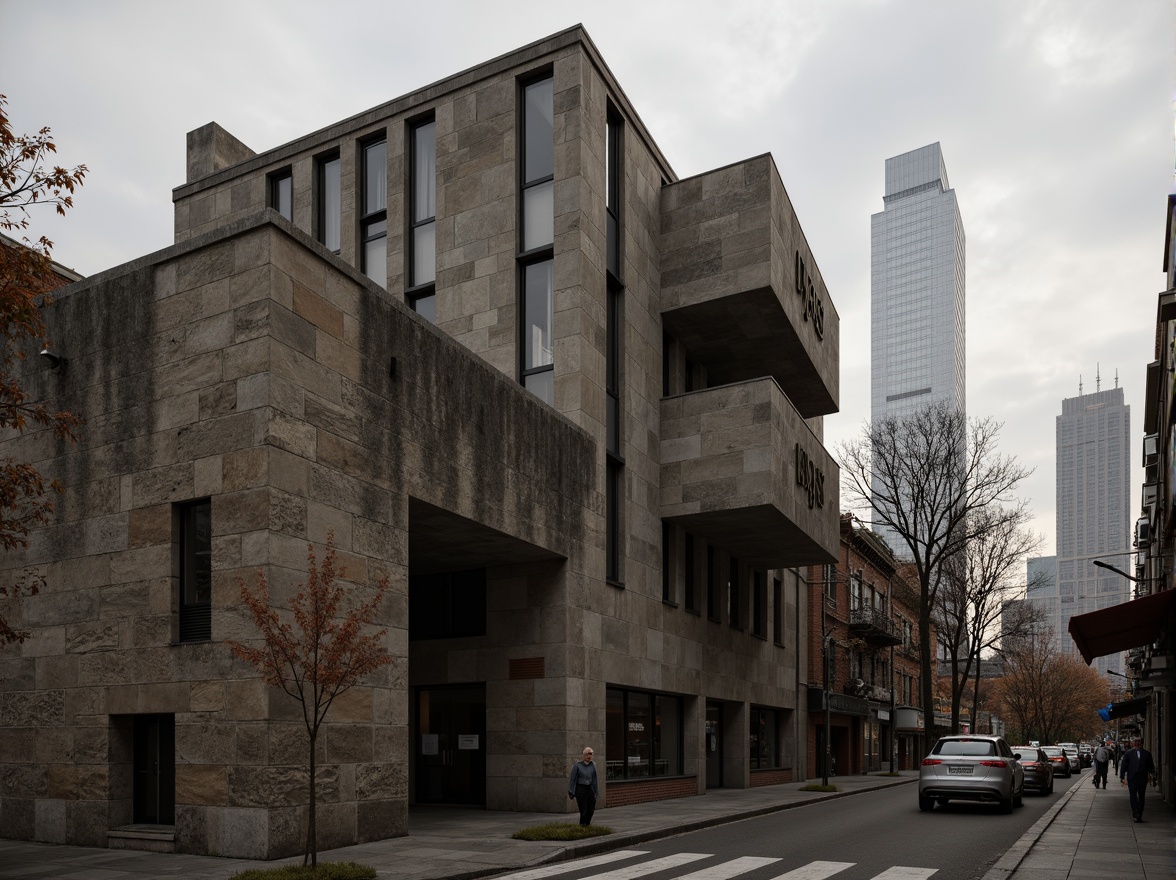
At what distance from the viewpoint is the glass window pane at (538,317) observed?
78.9ft

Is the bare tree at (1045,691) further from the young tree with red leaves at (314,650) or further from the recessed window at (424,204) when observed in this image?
the young tree with red leaves at (314,650)

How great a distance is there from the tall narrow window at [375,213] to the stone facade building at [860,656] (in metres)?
19.9

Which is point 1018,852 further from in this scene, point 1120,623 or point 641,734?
point 641,734

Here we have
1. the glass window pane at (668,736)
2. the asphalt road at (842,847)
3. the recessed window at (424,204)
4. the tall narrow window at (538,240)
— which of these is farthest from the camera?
the glass window pane at (668,736)

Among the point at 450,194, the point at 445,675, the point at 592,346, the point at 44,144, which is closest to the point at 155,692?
the point at 44,144

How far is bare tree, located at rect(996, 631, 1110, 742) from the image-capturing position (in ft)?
306

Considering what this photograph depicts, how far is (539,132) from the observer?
81.5 ft

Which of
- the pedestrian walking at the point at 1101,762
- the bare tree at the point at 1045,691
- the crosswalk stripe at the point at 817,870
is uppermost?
the crosswalk stripe at the point at 817,870

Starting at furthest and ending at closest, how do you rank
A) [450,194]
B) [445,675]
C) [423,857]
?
1. [450,194]
2. [445,675]
3. [423,857]

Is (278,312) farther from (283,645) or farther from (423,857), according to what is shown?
(423,857)

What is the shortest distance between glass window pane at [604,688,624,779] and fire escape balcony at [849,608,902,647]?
26.1m

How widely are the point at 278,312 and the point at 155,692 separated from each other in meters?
5.49

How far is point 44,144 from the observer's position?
12891mm

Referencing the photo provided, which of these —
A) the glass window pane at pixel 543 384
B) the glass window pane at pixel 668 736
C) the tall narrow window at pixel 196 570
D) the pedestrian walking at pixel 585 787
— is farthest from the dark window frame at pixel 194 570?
the glass window pane at pixel 668 736
